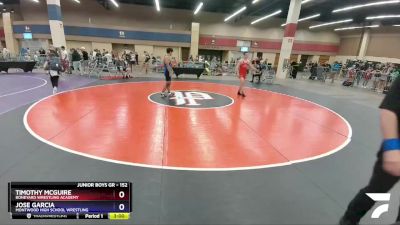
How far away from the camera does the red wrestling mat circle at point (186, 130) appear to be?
14.6 ft

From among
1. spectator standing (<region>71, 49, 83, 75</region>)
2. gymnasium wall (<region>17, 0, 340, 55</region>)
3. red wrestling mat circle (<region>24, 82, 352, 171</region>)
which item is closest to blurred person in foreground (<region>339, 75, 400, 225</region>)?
red wrestling mat circle (<region>24, 82, 352, 171</region>)

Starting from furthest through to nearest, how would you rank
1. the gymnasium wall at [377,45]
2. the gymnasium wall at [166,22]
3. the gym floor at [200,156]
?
the gymnasium wall at [377,45] < the gymnasium wall at [166,22] < the gym floor at [200,156]

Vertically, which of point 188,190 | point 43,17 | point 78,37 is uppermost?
point 43,17

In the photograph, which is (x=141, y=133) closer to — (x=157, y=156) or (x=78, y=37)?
(x=157, y=156)

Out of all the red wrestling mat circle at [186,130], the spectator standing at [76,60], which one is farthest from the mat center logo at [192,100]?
the spectator standing at [76,60]

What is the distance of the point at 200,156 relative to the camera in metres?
4.49

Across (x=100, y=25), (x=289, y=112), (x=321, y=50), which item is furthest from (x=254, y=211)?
(x=321, y=50)

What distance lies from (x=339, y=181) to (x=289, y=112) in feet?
15.3

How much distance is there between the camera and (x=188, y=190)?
337cm

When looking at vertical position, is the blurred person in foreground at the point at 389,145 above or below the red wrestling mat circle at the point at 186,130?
above
